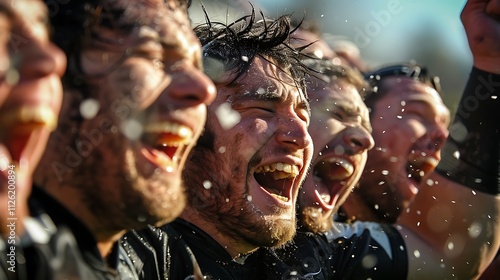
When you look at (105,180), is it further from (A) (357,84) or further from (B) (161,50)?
(A) (357,84)

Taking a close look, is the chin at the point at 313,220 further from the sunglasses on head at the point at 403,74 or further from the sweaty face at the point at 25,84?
the sweaty face at the point at 25,84

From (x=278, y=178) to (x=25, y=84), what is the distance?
4.39ft

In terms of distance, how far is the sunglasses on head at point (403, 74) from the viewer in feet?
13.5

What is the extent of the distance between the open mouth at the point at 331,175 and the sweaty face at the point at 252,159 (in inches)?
19.3

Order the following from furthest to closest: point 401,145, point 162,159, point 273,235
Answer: point 401,145
point 273,235
point 162,159

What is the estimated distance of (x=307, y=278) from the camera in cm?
265

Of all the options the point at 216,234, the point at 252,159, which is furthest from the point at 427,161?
the point at 216,234

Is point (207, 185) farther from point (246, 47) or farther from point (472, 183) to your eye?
point (472, 183)

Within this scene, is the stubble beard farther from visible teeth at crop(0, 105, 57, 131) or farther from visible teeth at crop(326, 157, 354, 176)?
visible teeth at crop(326, 157, 354, 176)

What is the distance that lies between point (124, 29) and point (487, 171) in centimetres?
165

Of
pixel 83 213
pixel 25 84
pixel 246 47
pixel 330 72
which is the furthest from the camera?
pixel 330 72

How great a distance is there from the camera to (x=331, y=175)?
3219mm

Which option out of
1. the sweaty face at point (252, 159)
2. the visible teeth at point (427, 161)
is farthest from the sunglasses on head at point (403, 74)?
the sweaty face at point (252, 159)

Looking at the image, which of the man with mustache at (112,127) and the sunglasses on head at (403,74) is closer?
the man with mustache at (112,127)
